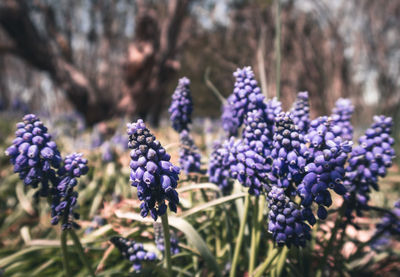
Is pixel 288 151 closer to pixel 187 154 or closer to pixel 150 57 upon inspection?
pixel 187 154

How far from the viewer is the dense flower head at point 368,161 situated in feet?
5.73

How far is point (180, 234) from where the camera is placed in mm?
Answer: 2381

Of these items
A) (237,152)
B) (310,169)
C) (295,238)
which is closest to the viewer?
(310,169)

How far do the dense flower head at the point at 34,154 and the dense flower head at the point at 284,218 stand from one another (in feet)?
3.90

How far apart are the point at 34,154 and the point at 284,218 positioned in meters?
1.32

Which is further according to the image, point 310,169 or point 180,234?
point 180,234

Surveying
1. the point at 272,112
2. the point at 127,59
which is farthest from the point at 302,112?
the point at 127,59

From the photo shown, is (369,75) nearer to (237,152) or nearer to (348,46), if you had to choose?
(348,46)

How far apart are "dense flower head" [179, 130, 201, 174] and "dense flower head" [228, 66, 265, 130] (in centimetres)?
52

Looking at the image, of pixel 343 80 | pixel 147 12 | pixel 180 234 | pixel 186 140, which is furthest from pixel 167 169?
pixel 343 80

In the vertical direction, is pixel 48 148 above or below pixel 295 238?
above

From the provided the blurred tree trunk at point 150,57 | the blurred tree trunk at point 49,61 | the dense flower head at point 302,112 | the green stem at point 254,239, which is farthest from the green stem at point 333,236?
the blurred tree trunk at point 49,61

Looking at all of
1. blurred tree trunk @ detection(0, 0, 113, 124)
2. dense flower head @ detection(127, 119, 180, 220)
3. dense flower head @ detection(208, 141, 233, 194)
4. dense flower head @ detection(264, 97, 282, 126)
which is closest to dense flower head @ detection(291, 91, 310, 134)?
dense flower head @ detection(264, 97, 282, 126)

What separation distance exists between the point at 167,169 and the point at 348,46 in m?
9.82
